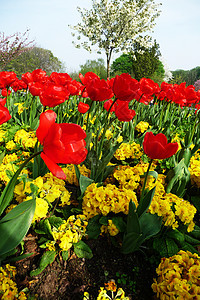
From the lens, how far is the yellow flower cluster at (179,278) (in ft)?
3.98

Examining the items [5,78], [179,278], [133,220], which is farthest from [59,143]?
[5,78]

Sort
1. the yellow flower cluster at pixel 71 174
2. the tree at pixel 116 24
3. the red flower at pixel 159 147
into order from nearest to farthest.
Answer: the red flower at pixel 159 147 → the yellow flower cluster at pixel 71 174 → the tree at pixel 116 24

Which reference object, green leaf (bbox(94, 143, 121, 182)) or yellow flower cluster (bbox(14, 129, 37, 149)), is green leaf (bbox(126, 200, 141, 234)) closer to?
green leaf (bbox(94, 143, 121, 182))

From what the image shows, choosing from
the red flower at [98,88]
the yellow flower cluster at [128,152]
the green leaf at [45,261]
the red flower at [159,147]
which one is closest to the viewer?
the red flower at [159,147]

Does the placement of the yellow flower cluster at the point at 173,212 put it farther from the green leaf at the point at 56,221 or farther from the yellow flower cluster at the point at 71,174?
the yellow flower cluster at the point at 71,174

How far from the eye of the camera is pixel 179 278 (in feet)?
4.20

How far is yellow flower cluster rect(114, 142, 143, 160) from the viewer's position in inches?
110

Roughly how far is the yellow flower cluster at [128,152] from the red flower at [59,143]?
190cm

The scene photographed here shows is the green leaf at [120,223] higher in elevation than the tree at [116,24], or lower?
lower

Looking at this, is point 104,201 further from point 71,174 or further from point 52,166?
point 52,166

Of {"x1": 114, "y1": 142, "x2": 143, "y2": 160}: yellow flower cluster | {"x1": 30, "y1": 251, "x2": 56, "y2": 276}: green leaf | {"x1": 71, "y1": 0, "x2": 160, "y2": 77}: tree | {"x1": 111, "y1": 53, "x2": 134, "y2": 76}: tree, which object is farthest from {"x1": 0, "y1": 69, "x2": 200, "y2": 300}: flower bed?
{"x1": 111, "y1": 53, "x2": 134, "y2": 76}: tree

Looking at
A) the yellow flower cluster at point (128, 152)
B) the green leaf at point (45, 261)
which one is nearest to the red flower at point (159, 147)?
the green leaf at point (45, 261)

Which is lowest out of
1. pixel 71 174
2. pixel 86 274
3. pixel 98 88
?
pixel 86 274

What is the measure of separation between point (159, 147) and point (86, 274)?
1.04 meters
